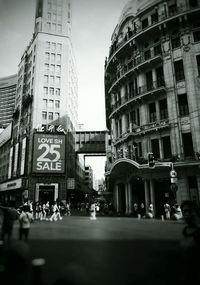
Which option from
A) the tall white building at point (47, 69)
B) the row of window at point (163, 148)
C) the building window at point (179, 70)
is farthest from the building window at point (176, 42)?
the tall white building at point (47, 69)

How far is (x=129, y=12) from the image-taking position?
31.7 m

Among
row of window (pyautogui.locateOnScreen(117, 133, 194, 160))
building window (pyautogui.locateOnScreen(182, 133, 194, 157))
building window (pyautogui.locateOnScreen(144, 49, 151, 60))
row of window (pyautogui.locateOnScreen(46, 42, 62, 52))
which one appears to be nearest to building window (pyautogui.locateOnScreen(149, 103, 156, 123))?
row of window (pyautogui.locateOnScreen(117, 133, 194, 160))

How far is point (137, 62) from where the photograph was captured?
29.7m

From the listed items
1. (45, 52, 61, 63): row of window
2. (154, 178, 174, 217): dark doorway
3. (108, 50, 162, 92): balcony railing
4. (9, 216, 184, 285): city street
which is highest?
(45, 52, 61, 63): row of window

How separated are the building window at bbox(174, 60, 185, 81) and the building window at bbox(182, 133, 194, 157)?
623cm

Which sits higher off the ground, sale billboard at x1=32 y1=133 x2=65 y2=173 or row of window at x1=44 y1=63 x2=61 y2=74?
row of window at x1=44 y1=63 x2=61 y2=74

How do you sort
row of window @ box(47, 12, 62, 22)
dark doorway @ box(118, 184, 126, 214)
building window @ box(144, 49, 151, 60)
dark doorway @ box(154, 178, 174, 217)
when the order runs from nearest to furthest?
dark doorway @ box(154, 178, 174, 217), building window @ box(144, 49, 151, 60), dark doorway @ box(118, 184, 126, 214), row of window @ box(47, 12, 62, 22)

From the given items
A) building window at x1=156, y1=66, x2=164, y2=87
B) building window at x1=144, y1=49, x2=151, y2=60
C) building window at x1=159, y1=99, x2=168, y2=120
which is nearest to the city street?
building window at x1=159, y1=99, x2=168, y2=120

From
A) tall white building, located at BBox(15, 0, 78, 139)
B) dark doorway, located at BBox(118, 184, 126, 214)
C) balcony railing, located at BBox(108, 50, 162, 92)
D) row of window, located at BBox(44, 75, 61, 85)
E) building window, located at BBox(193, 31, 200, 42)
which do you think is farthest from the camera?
row of window, located at BBox(44, 75, 61, 85)

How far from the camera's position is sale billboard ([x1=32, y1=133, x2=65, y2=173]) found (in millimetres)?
42219

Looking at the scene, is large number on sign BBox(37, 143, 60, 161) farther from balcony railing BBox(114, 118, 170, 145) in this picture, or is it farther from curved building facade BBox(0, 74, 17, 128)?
curved building facade BBox(0, 74, 17, 128)

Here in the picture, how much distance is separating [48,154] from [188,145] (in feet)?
85.3

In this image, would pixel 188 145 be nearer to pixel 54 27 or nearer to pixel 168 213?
pixel 168 213

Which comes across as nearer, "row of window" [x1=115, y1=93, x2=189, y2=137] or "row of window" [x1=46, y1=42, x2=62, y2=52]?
"row of window" [x1=115, y1=93, x2=189, y2=137]
